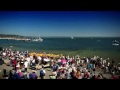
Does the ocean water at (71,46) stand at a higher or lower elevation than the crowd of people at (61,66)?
higher

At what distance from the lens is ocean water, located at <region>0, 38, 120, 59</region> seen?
393 inches

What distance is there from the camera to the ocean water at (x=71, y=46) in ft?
32.7

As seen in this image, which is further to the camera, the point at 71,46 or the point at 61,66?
the point at 71,46

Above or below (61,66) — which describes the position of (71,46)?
above

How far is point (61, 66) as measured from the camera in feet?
32.6

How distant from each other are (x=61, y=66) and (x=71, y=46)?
0.87 m

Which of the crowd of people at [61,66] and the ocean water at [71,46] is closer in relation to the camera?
the crowd of people at [61,66]

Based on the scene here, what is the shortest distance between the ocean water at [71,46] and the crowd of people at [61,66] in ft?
0.74

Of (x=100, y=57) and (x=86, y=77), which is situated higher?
(x=100, y=57)

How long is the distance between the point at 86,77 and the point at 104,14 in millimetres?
2311

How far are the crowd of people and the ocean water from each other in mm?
225
